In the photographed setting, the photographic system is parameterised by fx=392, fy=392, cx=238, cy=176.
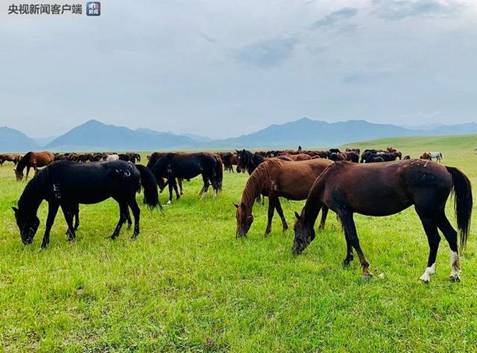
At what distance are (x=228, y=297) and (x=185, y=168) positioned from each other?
10253mm

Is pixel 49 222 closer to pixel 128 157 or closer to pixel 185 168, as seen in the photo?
pixel 185 168

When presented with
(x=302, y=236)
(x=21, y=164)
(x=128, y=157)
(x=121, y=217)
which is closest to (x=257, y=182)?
(x=302, y=236)

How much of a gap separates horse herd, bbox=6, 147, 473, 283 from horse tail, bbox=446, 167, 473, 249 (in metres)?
0.01

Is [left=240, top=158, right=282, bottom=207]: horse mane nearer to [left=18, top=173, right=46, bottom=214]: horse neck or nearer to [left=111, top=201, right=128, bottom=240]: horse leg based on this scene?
[left=111, top=201, right=128, bottom=240]: horse leg

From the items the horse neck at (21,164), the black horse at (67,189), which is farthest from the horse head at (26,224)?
the horse neck at (21,164)

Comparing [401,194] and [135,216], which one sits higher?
[401,194]

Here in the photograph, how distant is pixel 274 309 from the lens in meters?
5.48

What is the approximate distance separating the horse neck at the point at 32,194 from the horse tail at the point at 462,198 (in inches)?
332

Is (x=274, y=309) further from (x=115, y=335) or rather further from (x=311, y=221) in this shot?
(x=311, y=221)

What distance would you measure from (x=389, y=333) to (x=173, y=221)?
26.3 feet

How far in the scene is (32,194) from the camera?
9.05 m

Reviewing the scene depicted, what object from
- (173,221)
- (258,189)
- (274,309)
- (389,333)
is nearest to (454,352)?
(389,333)

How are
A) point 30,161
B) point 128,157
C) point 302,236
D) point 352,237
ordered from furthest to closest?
point 128,157 → point 30,161 → point 302,236 → point 352,237

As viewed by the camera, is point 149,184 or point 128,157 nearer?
point 149,184
